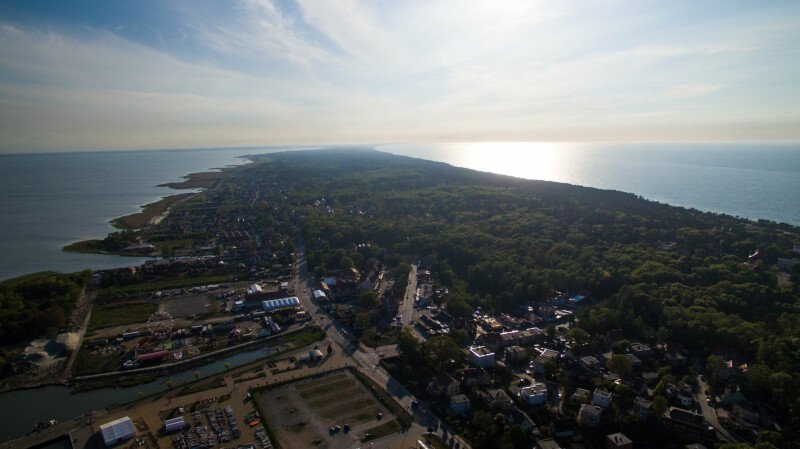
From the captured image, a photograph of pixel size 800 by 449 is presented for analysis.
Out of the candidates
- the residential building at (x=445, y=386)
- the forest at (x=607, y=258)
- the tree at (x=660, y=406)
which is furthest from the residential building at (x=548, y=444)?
the forest at (x=607, y=258)

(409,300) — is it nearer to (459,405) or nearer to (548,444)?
(459,405)

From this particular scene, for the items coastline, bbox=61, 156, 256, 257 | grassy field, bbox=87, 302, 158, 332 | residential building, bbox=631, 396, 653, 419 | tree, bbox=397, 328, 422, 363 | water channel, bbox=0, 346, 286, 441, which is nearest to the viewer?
residential building, bbox=631, 396, 653, 419

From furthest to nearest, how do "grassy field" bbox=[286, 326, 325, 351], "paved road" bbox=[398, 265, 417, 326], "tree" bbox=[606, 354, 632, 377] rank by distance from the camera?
1. "paved road" bbox=[398, 265, 417, 326]
2. "grassy field" bbox=[286, 326, 325, 351]
3. "tree" bbox=[606, 354, 632, 377]

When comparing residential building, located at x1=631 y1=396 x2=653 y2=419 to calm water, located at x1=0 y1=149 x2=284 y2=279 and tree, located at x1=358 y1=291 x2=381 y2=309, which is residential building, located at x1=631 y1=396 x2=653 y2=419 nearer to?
tree, located at x1=358 y1=291 x2=381 y2=309

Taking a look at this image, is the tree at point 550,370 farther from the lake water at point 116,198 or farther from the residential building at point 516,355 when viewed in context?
the lake water at point 116,198

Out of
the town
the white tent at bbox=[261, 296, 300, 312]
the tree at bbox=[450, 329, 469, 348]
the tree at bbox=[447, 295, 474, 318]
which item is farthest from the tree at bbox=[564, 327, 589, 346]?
the white tent at bbox=[261, 296, 300, 312]

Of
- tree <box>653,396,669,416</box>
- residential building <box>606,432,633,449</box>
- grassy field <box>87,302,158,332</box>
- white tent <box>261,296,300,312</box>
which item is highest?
tree <box>653,396,669,416</box>

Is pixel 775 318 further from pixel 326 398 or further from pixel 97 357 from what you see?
pixel 97 357
